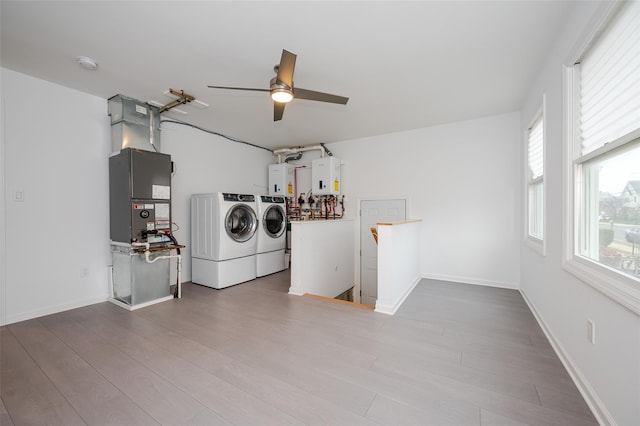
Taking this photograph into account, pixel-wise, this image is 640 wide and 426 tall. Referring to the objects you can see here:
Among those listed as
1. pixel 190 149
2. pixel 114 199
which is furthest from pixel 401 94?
pixel 114 199

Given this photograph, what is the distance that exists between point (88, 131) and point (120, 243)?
145 cm

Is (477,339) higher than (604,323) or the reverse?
the reverse

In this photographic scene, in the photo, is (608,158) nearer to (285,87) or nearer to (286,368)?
(285,87)

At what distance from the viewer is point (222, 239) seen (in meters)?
3.74

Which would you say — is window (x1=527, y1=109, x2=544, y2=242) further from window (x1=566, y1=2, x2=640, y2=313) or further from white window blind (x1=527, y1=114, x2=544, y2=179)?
window (x1=566, y1=2, x2=640, y2=313)

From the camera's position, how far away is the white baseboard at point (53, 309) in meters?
2.62

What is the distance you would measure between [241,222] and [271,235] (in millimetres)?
609

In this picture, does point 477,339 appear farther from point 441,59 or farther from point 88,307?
Answer: point 88,307

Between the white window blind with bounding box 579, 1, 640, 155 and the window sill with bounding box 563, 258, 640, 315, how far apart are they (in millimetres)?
730

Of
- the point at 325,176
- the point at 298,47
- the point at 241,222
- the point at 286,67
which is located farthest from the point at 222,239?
the point at 298,47

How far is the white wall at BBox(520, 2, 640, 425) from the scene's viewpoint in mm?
1192

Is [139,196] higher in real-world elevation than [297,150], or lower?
lower

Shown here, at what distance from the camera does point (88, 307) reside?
9.98ft

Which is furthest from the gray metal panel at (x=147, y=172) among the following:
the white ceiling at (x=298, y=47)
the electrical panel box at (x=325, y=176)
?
the electrical panel box at (x=325, y=176)
